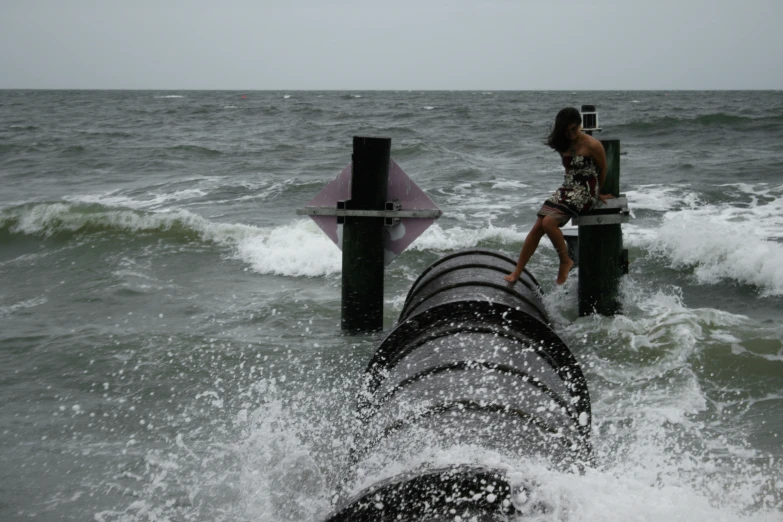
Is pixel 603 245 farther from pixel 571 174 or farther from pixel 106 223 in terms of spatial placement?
pixel 106 223

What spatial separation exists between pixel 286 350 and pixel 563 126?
3320 millimetres

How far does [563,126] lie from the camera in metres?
5.62

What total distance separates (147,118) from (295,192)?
97.9 ft

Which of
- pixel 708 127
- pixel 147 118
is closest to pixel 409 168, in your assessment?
pixel 708 127

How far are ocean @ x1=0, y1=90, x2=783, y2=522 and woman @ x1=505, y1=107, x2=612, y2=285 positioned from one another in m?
0.66

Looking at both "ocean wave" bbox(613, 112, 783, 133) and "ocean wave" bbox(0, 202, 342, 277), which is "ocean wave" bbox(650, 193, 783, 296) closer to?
"ocean wave" bbox(0, 202, 342, 277)

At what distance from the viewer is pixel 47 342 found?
7.75m

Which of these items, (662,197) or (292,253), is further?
(662,197)

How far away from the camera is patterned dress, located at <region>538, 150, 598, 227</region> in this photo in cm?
574

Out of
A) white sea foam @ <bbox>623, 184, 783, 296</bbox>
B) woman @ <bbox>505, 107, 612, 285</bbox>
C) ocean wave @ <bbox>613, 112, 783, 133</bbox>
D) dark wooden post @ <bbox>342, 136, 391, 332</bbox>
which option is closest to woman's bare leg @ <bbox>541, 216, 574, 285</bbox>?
woman @ <bbox>505, 107, 612, 285</bbox>

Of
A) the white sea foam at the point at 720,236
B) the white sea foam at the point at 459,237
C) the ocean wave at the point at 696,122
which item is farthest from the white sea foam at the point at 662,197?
the ocean wave at the point at 696,122

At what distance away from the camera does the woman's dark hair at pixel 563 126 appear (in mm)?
5590

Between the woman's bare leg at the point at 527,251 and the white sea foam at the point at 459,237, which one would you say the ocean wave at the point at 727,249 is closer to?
the white sea foam at the point at 459,237

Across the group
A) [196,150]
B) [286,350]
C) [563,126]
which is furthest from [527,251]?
[196,150]
